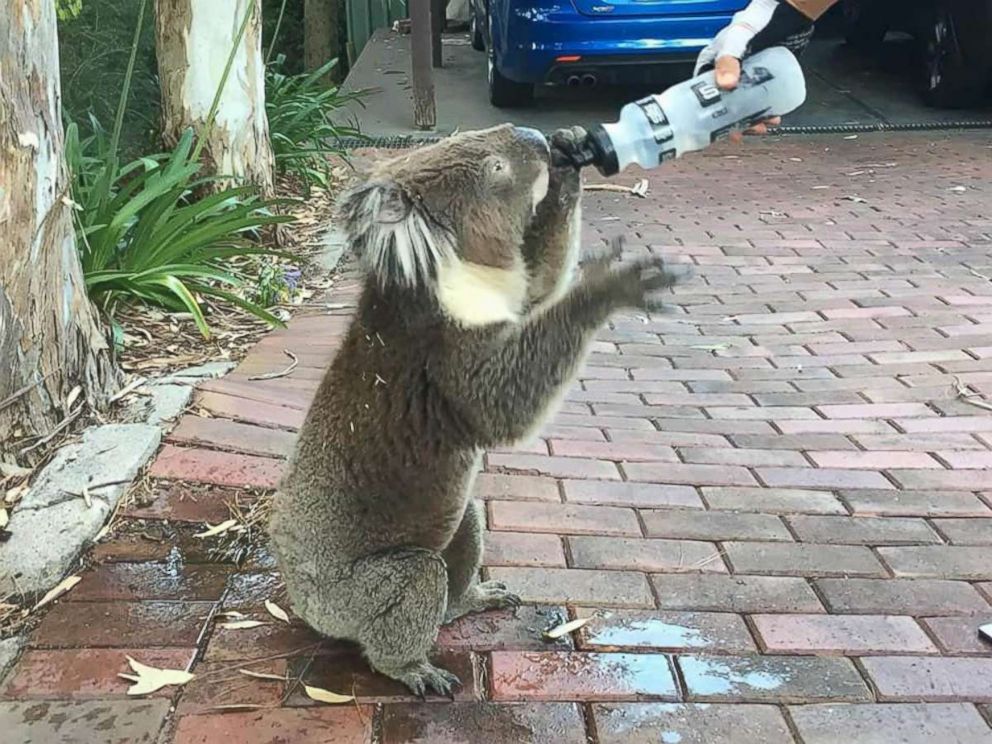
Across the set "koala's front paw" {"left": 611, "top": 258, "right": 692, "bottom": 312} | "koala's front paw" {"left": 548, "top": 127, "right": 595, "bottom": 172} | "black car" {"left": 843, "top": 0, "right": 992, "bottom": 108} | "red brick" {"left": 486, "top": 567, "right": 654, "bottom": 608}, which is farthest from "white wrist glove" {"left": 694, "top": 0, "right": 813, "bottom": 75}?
"black car" {"left": 843, "top": 0, "right": 992, "bottom": 108}

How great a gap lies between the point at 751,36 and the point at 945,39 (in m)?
5.68

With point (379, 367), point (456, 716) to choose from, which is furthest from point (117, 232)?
point (456, 716)

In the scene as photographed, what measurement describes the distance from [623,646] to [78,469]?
1478mm

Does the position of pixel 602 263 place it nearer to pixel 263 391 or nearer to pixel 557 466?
pixel 557 466

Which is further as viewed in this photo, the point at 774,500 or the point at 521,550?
the point at 774,500

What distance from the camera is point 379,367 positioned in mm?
2064

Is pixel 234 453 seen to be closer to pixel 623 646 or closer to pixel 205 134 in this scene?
pixel 623 646

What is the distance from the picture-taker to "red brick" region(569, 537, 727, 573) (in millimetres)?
2439

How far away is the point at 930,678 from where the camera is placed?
2002 mm

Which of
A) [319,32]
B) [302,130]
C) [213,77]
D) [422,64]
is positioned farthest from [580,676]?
[319,32]

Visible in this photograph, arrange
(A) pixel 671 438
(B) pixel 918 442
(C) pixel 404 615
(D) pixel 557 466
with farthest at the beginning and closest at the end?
(A) pixel 671 438, (B) pixel 918 442, (D) pixel 557 466, (C) pixel 404 615

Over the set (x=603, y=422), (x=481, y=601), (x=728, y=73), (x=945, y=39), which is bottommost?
(x=603, y=422)

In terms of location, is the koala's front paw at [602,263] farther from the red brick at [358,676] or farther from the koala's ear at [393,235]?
the red brick at [358,676]

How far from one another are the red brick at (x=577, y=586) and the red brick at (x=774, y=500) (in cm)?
47
